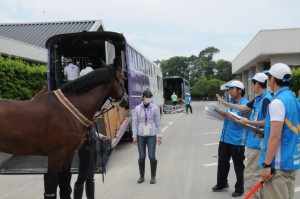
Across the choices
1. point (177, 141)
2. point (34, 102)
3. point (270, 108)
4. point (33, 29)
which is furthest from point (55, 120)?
point (33, 29)

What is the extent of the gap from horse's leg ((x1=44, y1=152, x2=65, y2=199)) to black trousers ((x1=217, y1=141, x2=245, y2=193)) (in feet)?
10.4

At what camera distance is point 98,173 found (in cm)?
795

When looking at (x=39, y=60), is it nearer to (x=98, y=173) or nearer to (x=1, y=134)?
(x=98, y=173)

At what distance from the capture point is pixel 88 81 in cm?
482

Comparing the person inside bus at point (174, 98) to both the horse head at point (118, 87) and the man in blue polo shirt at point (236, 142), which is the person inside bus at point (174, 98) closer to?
the man in blue polo shirt at point (236, 142)

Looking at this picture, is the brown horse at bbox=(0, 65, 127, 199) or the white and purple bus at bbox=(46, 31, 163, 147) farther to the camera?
the white and purple bus at bbox=(46, 31, 163, 147)

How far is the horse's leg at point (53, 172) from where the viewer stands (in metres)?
4.49

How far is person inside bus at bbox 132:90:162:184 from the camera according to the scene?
756 cm

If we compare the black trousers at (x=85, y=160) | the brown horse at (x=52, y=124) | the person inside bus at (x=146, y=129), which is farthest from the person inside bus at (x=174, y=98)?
the brown horse at (x=52, y=124)

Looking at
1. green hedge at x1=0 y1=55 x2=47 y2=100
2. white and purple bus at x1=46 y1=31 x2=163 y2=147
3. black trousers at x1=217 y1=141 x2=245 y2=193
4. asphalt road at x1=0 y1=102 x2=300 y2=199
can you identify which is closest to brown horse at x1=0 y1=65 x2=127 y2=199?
asphalt road at x1=0 y1=102 x2=300 y2=199

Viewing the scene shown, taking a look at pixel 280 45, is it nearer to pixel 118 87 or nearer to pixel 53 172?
pixel 118 87

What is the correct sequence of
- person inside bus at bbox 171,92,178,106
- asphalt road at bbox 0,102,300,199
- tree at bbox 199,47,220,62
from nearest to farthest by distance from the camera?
asphalt road at bbox 0,102,300,199
person inside bus at bbox 171,92,178,106
tree at bbox 199,47,220,62

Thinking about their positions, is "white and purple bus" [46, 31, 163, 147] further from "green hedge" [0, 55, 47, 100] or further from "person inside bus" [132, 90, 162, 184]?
"person inside bus" [132, 90, 162, 184]

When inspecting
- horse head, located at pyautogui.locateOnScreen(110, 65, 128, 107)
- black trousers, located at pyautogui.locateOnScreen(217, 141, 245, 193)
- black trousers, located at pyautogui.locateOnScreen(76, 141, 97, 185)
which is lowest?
black trousers, located at pyautogui.locateOnScreen(217, 141, 245, 193)
